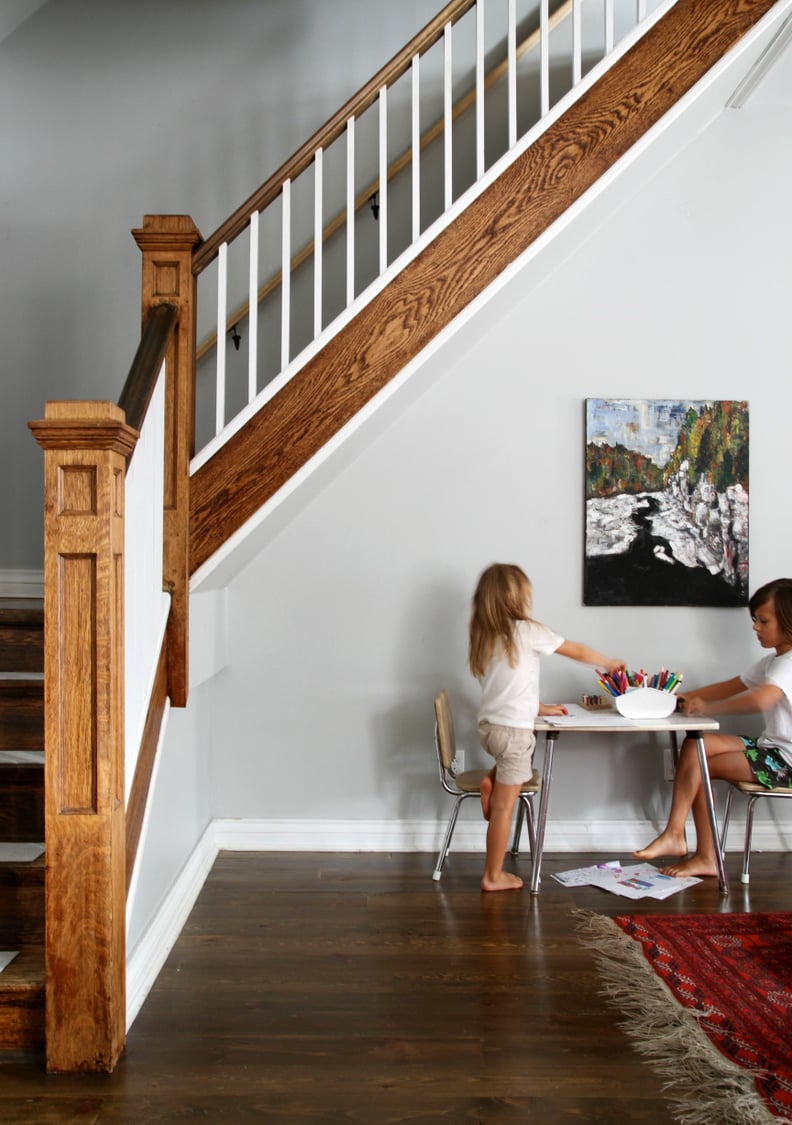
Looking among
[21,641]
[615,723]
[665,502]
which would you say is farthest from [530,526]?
[21,641]

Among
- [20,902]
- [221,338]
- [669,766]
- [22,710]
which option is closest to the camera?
[20,902]

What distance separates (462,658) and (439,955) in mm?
1320

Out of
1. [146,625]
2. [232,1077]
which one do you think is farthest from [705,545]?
[232,1077]

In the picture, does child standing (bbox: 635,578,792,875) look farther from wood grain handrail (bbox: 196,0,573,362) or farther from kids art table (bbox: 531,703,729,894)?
wood grain handrail (bbox: 196,0,573,362)

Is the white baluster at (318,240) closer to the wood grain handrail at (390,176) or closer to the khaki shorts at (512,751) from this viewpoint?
the wood grain handrail at (390,176)

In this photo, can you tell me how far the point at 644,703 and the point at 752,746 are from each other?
462 mm

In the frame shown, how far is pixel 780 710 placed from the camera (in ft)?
11.2

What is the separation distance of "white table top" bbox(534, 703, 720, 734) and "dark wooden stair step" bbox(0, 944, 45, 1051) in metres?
1.84

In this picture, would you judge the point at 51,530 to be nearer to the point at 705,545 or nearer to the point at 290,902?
the point at 290,902

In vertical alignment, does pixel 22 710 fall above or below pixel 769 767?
above

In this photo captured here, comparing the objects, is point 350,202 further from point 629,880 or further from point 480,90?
point 629,880

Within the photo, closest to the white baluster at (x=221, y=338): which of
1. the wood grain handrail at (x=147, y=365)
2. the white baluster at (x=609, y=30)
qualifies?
→ the wood grain handrail at (x=147, y=365)

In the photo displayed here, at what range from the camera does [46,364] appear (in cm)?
395

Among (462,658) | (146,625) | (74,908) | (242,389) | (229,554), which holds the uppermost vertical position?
(242,389)
